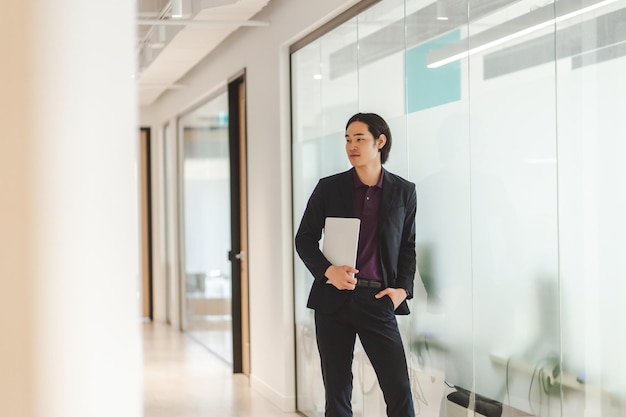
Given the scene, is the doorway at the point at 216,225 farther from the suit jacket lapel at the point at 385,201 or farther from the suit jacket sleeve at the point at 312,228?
the suit jacket lapel at the point at 385,201

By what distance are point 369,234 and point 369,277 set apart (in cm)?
19

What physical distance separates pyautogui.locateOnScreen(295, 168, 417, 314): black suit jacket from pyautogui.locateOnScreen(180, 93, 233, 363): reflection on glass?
4.41m

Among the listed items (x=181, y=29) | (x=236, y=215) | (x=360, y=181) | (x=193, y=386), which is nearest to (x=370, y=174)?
(x=360, y=181)

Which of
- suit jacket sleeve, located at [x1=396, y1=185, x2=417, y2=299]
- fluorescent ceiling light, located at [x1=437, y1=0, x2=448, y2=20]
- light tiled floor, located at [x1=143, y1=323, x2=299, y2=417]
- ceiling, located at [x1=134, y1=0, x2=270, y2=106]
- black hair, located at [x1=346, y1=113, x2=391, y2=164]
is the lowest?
light tiled floor, located at [x1=143, y1=323, x2=299, y2=417]

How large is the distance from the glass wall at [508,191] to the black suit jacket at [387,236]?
0.72 feet

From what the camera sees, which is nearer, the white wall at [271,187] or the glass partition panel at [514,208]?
the glass partition panel at [514,208]

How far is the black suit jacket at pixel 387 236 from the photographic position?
3961mm

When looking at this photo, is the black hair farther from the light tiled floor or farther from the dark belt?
the light tiled floor

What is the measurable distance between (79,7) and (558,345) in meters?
2.29

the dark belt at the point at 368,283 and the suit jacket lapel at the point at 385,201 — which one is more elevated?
the suit jacket lapel at the point at 385,201

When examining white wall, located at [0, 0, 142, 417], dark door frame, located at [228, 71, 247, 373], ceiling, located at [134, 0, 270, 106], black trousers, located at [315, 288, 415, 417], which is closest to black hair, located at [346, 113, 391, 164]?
black trousers, located at [315, 288, 415, 417]

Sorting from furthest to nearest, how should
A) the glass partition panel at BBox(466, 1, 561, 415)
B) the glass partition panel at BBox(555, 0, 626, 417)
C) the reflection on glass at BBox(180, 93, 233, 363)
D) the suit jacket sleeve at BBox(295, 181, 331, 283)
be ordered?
1. the reflection on glass at BBox(180, 93, 233, 363)
2. the suit jacket sleeve at BBox(295, 181, 331, 283)
3. the glass partition panel at BBox(466, 1, 561, 415)
4. the glass partition panel at BBox(555, 0, 626, 417)

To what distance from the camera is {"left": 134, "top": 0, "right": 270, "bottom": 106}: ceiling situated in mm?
6078

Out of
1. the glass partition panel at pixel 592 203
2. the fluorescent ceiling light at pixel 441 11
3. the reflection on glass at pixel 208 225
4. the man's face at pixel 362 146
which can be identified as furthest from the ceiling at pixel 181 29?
the glass partition panel at pixel 592 203
